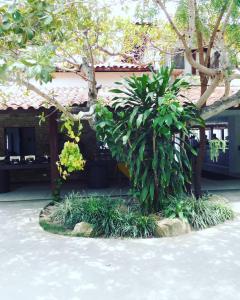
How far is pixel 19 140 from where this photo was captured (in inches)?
532

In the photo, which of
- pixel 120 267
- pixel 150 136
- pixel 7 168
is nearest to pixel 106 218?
pixel 120 267

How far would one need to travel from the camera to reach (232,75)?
266 inches

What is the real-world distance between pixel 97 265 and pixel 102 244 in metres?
0.95

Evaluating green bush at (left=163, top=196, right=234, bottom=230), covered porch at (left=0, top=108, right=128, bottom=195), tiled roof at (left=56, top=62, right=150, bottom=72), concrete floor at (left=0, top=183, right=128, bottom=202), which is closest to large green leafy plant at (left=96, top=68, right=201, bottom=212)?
green bush at (left=163, top=196, right=234, bottom=230)

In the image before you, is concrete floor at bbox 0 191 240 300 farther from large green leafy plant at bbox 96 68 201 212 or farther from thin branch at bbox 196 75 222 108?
thin branch at bbox 196 75 222 108

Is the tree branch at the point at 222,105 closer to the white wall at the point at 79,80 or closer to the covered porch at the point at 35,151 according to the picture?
the covered porch at the point at 35,151

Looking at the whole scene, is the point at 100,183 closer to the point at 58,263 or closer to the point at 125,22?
the point at 125,22

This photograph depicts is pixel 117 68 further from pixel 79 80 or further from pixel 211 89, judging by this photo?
pixel 211 89

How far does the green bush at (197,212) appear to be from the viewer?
6.66 meters

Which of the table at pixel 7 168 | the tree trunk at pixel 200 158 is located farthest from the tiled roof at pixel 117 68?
the tree trunk at pixel 200 158

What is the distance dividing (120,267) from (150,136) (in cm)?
291

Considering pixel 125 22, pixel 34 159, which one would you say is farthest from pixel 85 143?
pixel 125 22

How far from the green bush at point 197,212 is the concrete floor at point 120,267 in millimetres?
273

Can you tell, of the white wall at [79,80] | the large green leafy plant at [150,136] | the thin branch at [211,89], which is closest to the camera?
the large green leafy plant at [150,136]
